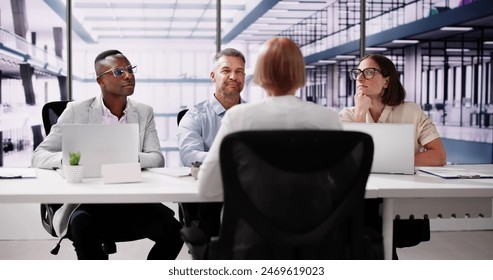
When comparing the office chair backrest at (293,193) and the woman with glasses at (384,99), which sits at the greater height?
the woman with glasses at (384,99)

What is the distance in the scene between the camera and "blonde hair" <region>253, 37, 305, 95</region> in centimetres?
183

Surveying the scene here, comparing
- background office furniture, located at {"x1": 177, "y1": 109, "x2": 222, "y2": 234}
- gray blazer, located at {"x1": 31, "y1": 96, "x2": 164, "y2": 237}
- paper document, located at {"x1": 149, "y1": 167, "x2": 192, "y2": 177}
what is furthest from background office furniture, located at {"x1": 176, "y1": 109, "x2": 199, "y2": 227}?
gray blazer, located at {"x1": 31, "y1": 96, "x2": 164, "y2": 237}

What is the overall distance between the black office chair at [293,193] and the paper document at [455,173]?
102 cm

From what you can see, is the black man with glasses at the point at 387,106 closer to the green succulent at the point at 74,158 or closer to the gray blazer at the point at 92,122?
the gray blazer at the point at 92,122

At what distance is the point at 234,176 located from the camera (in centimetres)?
158

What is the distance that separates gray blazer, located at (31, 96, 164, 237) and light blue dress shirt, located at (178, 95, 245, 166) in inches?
5.6

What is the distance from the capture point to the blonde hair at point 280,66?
6.00 feet

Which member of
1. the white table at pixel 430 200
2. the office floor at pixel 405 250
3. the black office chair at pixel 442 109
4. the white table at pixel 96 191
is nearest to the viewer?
the white table at pixel 96 191

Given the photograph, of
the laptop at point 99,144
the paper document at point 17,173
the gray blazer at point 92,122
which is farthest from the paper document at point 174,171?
the paper document at point 17,173

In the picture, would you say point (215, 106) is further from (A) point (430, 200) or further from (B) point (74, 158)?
(A) point (430, 200)

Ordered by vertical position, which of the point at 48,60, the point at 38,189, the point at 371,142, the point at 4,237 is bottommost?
the point at 4,237
